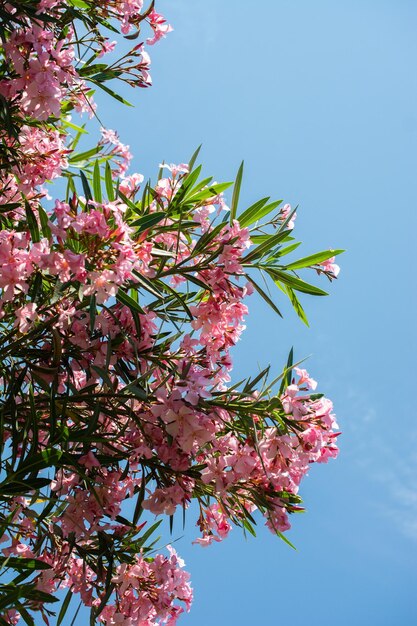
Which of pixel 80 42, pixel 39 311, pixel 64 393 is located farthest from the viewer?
pixel 80 42

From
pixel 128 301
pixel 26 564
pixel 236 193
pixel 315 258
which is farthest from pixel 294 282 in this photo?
pixel 26 564

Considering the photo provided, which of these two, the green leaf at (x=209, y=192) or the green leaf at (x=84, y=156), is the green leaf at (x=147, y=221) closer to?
the green leaf at (x=209, y=192)

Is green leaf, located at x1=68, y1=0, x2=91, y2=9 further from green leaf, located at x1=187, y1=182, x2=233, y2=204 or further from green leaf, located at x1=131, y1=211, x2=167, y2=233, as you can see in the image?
green leaf, located at x1=131, y1=211, x2=167, y2=233

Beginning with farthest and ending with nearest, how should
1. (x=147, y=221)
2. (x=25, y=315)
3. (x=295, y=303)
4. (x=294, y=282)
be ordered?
1. (x=295, y=303)
2. (x=294, y=282)
3. (x=147, y=221)
4. (x=25, y=315)

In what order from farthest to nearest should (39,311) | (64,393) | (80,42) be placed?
(80,42)
(64,393)
(39,311)

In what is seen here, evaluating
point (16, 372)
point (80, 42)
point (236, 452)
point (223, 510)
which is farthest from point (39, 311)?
point (80, 42)

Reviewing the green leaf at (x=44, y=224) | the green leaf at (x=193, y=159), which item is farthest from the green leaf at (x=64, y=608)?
the green leaf at (x=193, y=159)

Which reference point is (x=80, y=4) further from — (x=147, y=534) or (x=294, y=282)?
(x=147, y=534)

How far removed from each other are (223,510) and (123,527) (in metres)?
0.32

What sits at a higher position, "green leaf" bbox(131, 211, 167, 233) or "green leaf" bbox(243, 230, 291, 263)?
"green leaf" bbox(243, 230, 291, 263)

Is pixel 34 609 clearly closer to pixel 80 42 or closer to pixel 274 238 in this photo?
pixel 274 238

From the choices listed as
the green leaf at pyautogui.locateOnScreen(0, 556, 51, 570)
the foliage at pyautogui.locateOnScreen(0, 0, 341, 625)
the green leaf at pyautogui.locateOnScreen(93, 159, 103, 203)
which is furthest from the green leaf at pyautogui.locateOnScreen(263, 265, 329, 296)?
the green leaf at pyautogui.locateOnScreen(0, 556, 51, 570)

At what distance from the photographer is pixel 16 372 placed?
2.31 meters

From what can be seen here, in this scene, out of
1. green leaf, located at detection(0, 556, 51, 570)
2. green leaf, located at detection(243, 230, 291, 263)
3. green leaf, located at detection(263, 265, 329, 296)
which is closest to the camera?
green leaf, located at detection(0, 556, 51, 570)
